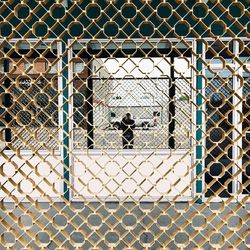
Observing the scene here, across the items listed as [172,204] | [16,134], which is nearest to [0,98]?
[16,134]

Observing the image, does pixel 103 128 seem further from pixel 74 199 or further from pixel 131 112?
pixel 74 199

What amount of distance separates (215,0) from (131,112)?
3663 millimetres

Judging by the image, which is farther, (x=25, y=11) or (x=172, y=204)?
(x=25, y=11)

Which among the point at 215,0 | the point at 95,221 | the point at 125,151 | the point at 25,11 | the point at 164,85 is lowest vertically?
the point at 95,221

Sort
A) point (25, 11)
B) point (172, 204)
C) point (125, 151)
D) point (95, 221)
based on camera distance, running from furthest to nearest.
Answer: point (125, 151) < point (25, 11) < point (95, 221) < point (172, 204)

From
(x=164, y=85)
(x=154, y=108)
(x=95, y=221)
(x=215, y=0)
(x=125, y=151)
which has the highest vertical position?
(x=215, y=0)

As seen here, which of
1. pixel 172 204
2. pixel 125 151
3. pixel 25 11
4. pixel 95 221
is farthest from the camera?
pixel 125 151

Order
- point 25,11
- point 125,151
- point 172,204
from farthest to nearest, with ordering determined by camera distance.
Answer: point 125,151 → point 25,11 → point 172,204

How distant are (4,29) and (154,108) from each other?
2952 millimetres

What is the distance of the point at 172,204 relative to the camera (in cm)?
197

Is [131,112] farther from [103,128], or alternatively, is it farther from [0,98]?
[0,98]

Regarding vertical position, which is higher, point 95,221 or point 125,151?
point 125,151

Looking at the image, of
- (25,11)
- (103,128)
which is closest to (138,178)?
(103,128)

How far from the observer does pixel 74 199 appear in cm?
539
